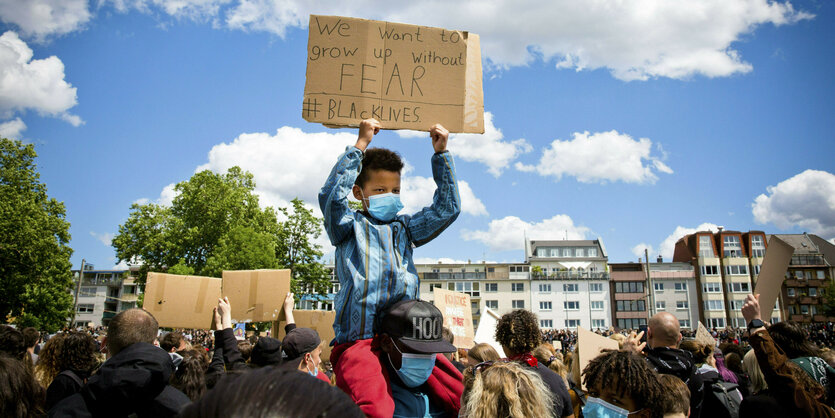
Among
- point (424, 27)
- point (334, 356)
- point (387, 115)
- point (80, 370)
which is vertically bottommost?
point (80, 370)

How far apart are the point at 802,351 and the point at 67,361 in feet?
21.0

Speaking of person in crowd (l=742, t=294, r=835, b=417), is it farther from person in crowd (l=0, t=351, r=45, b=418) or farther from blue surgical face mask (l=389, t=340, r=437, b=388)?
person in crowd (l=0, t=351, r=45, b=418)

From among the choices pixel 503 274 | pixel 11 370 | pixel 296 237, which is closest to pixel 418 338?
pixel 11 370

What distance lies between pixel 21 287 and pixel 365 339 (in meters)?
34.0

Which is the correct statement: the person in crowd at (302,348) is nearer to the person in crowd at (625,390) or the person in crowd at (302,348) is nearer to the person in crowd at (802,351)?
the person in crowd at (625,390)

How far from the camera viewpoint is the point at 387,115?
11.3 feet

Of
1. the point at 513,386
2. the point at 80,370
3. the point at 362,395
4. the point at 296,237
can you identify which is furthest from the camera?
the point at 296,237

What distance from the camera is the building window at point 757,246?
84.2m

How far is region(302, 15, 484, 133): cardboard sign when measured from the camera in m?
3.44

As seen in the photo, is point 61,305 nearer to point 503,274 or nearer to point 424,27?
point 424,27

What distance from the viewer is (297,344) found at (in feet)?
15.6

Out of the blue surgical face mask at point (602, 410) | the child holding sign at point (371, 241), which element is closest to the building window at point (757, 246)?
the blue surgical face mask at point (602, 410)

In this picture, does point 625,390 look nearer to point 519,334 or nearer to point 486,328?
point 519,334

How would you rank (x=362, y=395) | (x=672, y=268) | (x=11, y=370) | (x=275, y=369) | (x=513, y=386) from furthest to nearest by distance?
(x=672, y=268), (x=11, y=370), (x=513, y=386), (x=362, y=395), (x=275, y=369)
